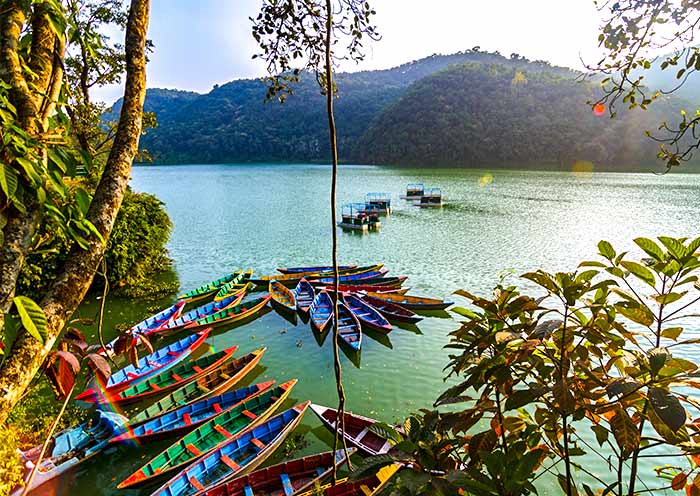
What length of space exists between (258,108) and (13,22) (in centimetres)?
17473

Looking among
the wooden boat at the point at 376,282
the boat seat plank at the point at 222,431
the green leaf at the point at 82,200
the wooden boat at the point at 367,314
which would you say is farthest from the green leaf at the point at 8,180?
the wooden boat at the point at 376,282

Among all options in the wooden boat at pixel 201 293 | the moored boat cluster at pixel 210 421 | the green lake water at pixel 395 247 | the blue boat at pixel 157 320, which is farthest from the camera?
the wooden boat at pixel 201 293

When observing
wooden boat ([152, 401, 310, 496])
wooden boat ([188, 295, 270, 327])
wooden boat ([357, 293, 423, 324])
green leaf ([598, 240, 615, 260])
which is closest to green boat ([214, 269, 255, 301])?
wooden boat ([188, 295, 270, 327])

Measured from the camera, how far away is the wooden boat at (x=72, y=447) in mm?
6520

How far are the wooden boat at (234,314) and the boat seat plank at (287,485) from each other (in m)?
8.00

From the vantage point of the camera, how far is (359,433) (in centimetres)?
762

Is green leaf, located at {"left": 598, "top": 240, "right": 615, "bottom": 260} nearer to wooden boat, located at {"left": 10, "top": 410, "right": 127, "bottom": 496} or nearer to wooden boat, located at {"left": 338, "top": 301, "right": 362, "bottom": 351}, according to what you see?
wooden boat, located at {"left": 10, "top": 410, "right": 127, "bottom": 496}

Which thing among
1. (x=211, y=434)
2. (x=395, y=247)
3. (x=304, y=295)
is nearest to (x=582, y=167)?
(x=395, y=247)

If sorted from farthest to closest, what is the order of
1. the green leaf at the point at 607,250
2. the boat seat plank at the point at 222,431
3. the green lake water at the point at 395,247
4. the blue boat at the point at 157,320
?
the blue boat at the point at 157,320, the green lake water at the point at 395,247, the boat seat plank at the point at 222,431, the green leaf at the point at 607,250

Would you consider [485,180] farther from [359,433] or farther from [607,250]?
[607,250]

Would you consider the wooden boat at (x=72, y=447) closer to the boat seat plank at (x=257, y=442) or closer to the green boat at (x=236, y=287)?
the boat seat plank at (x=257, y=442)

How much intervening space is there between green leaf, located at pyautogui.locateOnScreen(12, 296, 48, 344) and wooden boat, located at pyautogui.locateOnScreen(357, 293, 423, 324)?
12.9 metres

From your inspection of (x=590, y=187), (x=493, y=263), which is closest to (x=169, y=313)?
(x=493, y=263)

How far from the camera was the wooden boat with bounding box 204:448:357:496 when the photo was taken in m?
6.20
